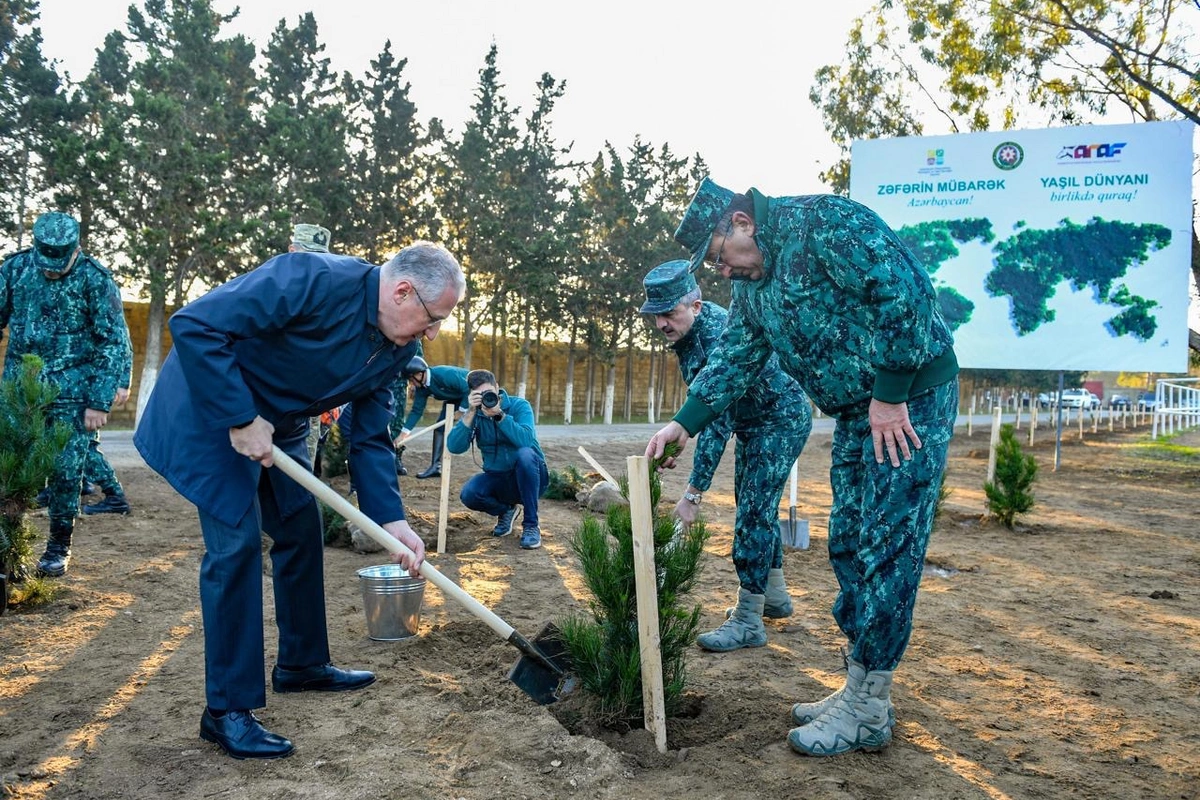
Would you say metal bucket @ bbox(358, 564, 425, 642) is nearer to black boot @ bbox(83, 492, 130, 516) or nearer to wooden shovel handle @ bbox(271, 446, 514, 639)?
wooden shovel handle @ bbox(271, 446, 514, 639)

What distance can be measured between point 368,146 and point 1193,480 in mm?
23557

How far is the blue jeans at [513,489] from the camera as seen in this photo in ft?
21.9

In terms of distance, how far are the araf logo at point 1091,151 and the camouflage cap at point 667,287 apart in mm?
9341

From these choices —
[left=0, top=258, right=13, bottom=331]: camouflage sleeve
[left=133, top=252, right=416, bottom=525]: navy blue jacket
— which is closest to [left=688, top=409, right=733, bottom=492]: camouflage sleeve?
[left=133, top=252, right=416, bottom=525]: navy blue jacket

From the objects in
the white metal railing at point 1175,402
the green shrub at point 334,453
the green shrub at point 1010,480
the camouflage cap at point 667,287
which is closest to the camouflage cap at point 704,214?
the camouflage cap at point 667,287

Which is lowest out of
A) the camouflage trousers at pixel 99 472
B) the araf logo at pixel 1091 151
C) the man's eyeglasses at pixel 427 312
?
the camouflage trousers at pixel 99 472

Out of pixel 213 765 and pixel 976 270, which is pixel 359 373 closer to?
pixel 213 765

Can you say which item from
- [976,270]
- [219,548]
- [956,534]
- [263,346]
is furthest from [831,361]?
[976,270]

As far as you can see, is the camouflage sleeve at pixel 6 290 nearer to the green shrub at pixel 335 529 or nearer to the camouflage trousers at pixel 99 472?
the camouflage trousers at pixel 99 472

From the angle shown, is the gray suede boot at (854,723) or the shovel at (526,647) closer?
the gray suede boot at (854,723)

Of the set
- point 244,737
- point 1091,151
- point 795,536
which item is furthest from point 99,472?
point 1091,151

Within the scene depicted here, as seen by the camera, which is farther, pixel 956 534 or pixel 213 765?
pixel 956 534

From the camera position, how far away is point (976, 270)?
11492 mm

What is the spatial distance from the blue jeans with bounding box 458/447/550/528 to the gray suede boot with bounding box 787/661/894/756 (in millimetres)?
3947
